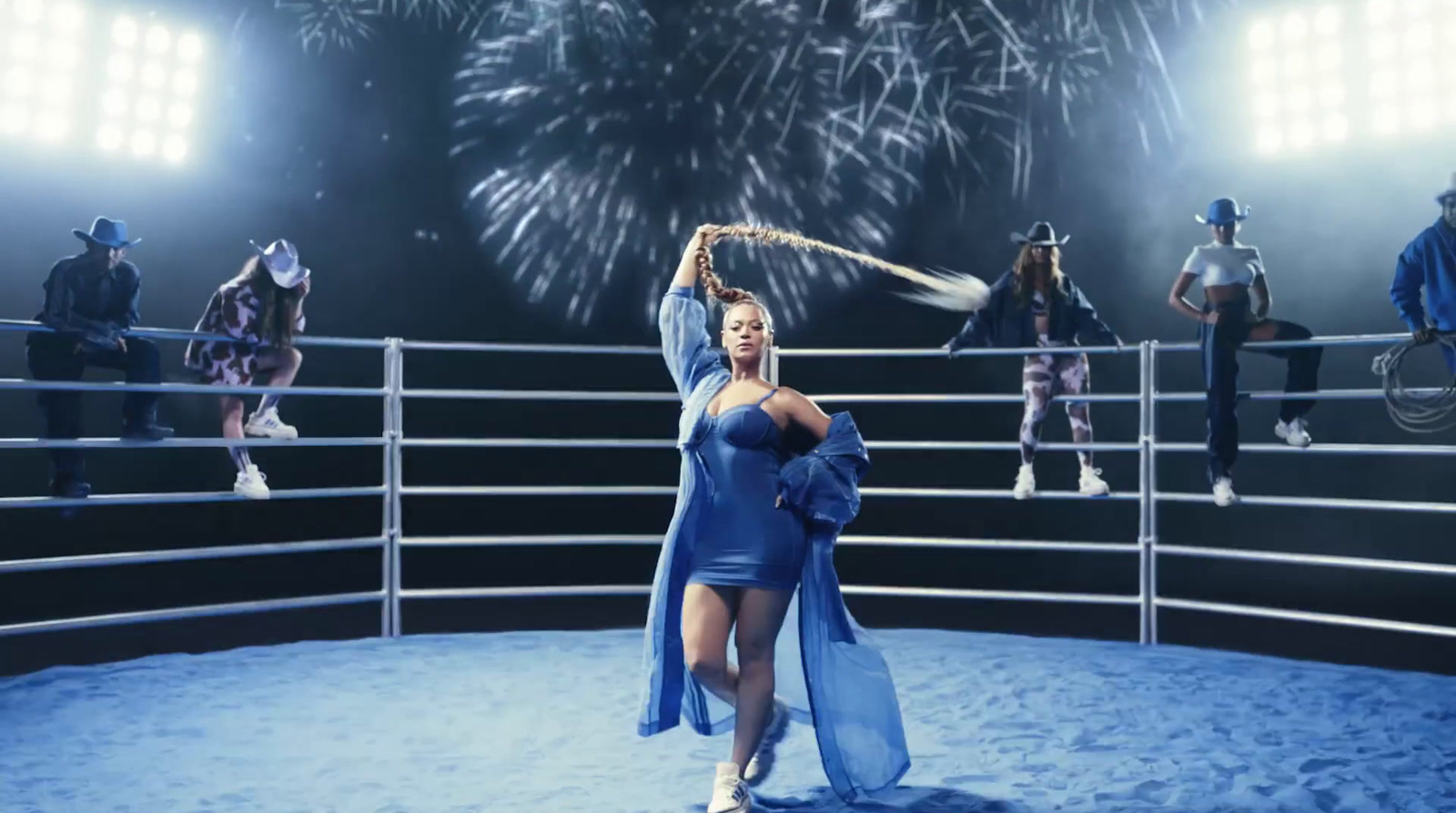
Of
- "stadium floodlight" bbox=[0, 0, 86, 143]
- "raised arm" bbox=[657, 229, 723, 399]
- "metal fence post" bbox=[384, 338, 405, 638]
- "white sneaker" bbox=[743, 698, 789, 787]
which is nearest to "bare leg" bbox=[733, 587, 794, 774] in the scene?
"white sneaker" bbox=[743, 698, 789, 787]

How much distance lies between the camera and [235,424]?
504cm

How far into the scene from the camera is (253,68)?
6.91 metres

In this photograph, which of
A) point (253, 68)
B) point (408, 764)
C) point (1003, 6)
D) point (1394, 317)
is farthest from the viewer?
point (1003, 6)

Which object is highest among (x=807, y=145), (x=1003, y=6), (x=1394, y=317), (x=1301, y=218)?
(x=1003, y=6)

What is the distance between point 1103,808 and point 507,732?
1774mm

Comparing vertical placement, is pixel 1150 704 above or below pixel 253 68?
below

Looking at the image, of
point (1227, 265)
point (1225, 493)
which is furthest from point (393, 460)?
point (1227, 265)

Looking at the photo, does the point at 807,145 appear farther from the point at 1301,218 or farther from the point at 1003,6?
the point at 1301,218

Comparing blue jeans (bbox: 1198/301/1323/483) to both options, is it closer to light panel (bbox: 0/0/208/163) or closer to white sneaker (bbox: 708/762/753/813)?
white sneaker (bbox: 708/762/753/813)

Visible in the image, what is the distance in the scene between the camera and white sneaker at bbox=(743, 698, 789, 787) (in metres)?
3.07

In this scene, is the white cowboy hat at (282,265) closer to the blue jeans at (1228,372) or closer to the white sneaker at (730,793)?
the white sneaker at (730,793)

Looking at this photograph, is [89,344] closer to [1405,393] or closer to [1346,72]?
[1405,393]

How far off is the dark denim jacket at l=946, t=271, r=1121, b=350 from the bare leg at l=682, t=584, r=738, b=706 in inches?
116

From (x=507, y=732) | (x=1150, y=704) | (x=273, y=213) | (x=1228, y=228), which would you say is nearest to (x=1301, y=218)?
(x=1228, y=228)
